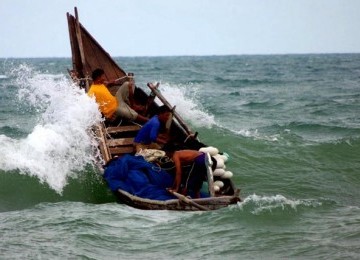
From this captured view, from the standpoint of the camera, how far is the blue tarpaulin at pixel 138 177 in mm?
8180

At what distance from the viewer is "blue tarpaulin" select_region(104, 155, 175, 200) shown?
8180 mm

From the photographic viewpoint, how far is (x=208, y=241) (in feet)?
22.7

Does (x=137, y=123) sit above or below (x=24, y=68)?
below

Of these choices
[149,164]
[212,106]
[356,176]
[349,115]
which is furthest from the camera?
[212,106]

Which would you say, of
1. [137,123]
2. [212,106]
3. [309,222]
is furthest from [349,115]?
[309,222]

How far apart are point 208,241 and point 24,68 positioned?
7.36 m

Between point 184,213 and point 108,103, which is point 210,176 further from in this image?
point 108,103

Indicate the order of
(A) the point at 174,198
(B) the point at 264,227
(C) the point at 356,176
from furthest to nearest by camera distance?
(C) the point at 356,176 → (A) the point at 174,198 → (B) the point at 264,227

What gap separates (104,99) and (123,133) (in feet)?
2.67

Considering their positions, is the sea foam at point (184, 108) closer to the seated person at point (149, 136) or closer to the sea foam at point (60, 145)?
the sea foam at point (60, 145)

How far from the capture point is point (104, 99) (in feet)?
32.9

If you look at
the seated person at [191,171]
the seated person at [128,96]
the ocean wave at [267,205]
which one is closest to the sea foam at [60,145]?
the seated person at [128,96]

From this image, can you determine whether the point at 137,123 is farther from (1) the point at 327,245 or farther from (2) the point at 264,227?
(1) the point at 327,245

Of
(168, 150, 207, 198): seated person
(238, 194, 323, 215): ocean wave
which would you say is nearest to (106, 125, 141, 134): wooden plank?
(168, 150, 207, 198): seated person
